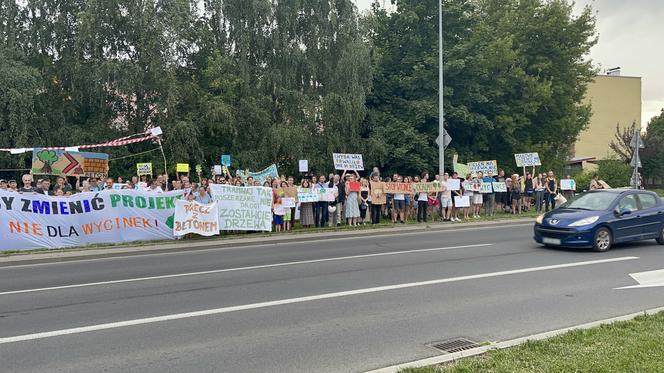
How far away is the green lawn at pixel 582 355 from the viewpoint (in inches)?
179

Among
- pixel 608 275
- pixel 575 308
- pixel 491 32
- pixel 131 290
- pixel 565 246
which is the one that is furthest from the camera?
pixel 491 32

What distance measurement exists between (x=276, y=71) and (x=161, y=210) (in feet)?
46.3

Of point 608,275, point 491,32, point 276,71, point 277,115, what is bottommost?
point 608,275

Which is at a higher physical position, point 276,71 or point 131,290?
point 276,71

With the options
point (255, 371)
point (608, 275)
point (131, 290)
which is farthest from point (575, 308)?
point (131, 290)

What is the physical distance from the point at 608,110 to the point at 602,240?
261ft

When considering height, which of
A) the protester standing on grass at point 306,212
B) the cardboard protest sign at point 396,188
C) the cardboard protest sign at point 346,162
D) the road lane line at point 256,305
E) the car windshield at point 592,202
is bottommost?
the road lane line at point 256,305

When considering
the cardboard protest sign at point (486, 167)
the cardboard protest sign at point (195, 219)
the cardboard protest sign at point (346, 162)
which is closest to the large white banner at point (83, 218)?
the cardboard protest sign at point (195, 219)

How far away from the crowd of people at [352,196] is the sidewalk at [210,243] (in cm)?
110

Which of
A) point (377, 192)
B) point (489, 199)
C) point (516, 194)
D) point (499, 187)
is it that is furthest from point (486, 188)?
point (377, 192)

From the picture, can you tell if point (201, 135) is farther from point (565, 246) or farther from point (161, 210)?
point (565, 246)

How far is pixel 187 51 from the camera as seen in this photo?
28703mm

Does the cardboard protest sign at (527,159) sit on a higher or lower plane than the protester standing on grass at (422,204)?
higher

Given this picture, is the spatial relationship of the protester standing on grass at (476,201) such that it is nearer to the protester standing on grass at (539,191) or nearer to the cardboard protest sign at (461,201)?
the cardboard protest sign at (461,201)
